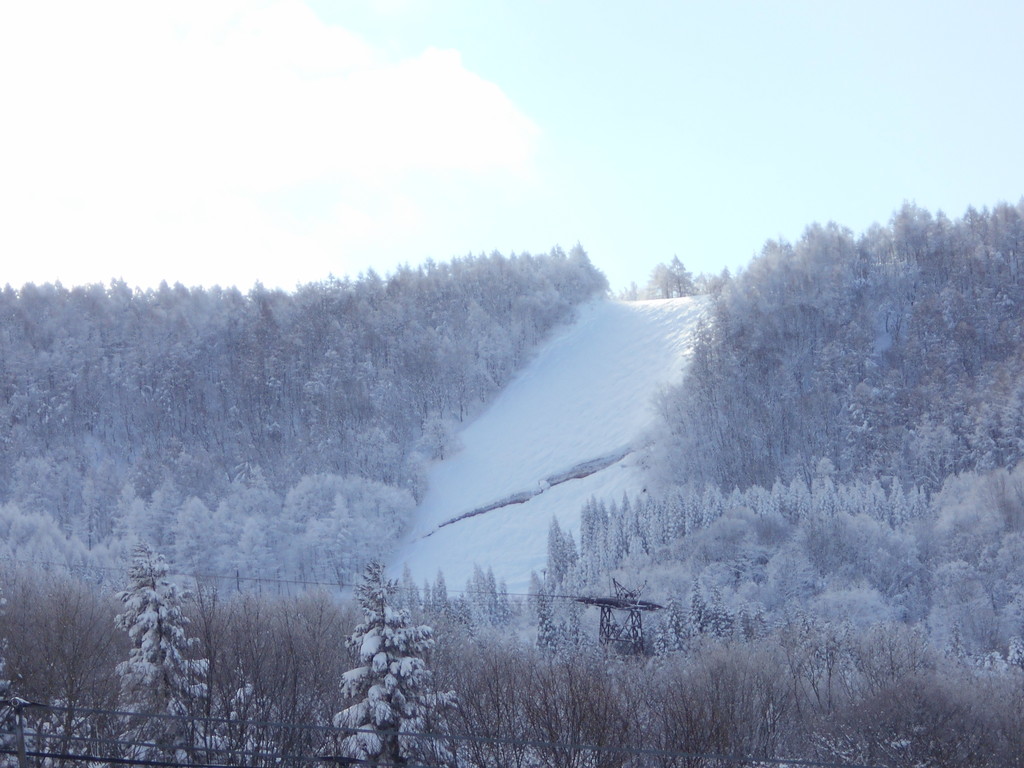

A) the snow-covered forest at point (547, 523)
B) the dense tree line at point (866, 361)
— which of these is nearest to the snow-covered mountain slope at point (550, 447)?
the snow-covered forest at point (547, 523)

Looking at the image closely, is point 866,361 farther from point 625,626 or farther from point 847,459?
point 625,626

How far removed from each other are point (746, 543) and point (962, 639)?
1315 centimetres

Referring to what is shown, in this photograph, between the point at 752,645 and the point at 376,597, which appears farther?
the point at 752,645

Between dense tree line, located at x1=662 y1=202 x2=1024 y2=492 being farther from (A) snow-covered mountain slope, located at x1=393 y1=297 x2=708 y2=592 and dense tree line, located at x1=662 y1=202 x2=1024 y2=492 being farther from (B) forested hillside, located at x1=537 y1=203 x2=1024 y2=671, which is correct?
(A) snow-covered mountain slope, located at x1=393 y1=297 x2=708 y2=592

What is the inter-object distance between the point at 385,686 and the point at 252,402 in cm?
9060

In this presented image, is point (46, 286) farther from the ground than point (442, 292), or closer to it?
farther from the ground

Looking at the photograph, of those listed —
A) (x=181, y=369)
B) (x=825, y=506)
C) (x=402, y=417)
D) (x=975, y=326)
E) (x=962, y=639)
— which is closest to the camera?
(x=962, y=639)

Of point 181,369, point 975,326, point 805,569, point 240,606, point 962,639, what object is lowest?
point 962,639

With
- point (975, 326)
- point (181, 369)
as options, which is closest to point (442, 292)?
point (181, 369)

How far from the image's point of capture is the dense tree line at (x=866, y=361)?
74688mm

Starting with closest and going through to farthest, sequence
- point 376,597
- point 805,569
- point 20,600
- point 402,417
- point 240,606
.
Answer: point 376,597 → point 20,600 → point 240,606 → point 805,569 → point 402,417

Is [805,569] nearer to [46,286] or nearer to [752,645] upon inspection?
[752,645]

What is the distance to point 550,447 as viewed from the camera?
3356 inches

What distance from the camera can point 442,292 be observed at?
118 metres
